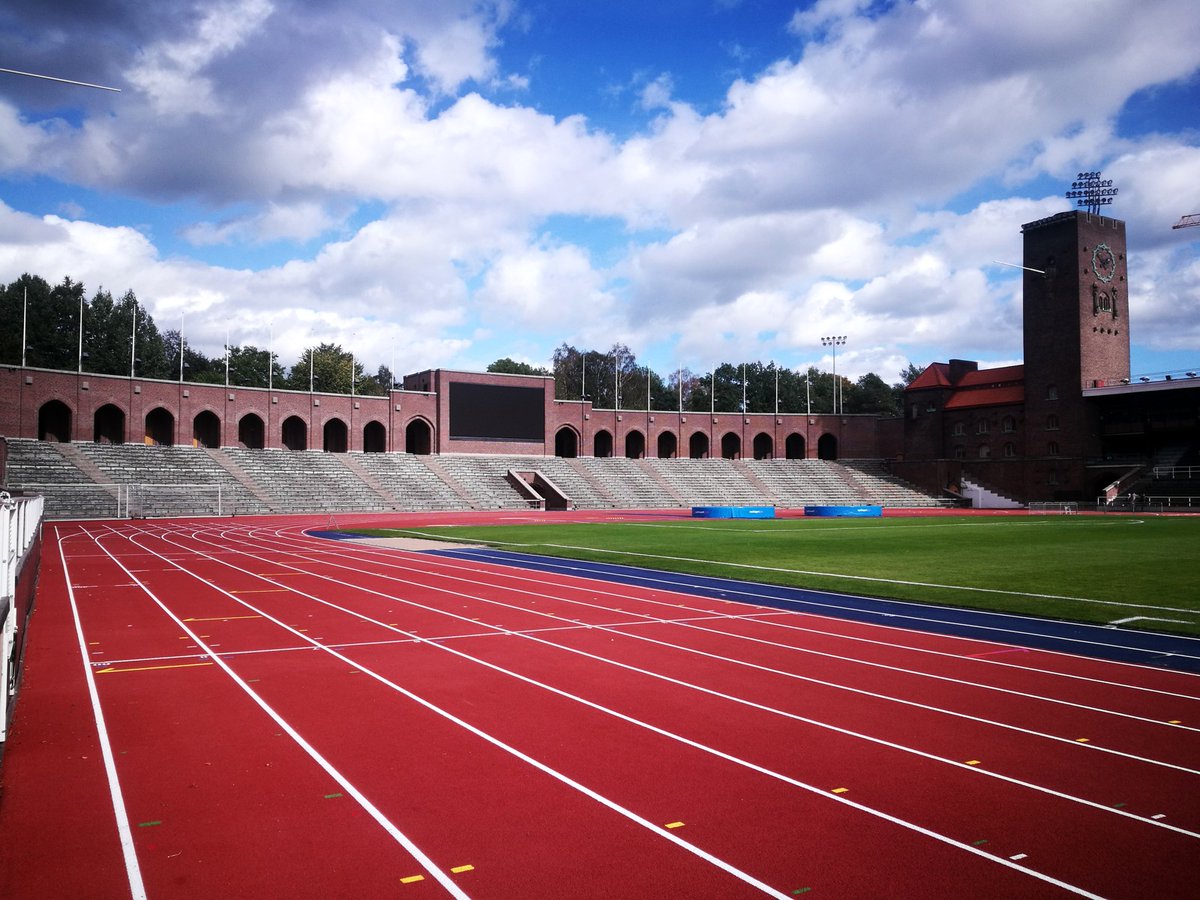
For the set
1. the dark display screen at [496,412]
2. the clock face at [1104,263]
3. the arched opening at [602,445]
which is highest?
the clock face at [1104,263]

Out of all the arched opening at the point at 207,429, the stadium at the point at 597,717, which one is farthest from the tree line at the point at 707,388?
the stadium at the point at 597,717

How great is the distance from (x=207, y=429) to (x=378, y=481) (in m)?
14.9

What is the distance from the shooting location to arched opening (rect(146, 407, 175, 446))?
51.8 metres

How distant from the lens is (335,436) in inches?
2313

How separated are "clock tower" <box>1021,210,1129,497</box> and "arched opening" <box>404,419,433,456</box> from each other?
1809 inches

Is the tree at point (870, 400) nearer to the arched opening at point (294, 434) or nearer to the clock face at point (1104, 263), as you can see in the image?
the clock face at point (1104, 263)

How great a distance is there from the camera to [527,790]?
5.44 metres

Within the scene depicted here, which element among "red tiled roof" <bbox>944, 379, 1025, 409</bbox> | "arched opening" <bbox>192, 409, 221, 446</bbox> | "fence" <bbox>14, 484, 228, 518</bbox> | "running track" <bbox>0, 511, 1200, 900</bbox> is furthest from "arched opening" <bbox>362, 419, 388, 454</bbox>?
"running track" <bbox>0, 511, 1200, 900</bbox>

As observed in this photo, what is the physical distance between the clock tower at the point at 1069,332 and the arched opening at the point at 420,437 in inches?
1809

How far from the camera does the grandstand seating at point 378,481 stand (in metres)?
40.2

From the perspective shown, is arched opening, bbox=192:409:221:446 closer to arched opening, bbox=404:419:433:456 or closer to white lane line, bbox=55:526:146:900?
arched opening, bbox=404:419:433:456

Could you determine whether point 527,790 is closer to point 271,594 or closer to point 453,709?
point 453,709

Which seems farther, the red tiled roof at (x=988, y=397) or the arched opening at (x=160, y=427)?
the red tiled roof at (x=988, y=397)

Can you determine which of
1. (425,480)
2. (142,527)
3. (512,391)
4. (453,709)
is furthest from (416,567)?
(512,391)
